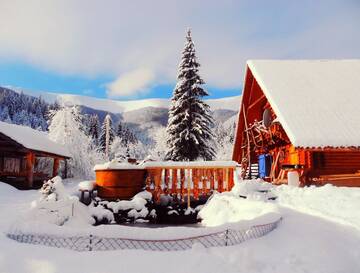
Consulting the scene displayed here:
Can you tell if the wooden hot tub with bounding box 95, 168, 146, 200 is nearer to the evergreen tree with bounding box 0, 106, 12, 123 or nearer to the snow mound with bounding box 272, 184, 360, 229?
the snow mound with bounding box 272, 184, 360, 229

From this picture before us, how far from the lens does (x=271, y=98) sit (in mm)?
14555

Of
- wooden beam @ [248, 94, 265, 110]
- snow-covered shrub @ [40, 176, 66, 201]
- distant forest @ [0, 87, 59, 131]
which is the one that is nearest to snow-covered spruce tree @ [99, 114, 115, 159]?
wooden beam @ [248, 94, 265, 110]

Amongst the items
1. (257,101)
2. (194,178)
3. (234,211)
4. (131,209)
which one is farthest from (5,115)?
(234,211)

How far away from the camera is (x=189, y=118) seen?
1017 inches

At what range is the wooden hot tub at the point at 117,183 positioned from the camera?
41.3 feet

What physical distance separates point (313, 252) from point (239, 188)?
187 inches

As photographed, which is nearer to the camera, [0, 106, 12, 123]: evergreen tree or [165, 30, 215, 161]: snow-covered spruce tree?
[165, 30, 215, 161]: snow-covered spruce tree

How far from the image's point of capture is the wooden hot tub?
496 inches

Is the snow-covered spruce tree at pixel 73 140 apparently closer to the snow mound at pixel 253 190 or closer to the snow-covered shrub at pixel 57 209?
the snow-covered shrub at pixel 57 209

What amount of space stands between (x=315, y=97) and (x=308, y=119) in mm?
2293

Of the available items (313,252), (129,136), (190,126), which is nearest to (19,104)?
(129,136)

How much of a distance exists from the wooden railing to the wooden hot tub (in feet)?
2.09

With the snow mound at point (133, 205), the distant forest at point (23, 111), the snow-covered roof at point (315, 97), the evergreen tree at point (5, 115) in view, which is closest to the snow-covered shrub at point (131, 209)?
the snow mound at point (133, 205)

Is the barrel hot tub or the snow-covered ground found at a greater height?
the barrel hot tub
